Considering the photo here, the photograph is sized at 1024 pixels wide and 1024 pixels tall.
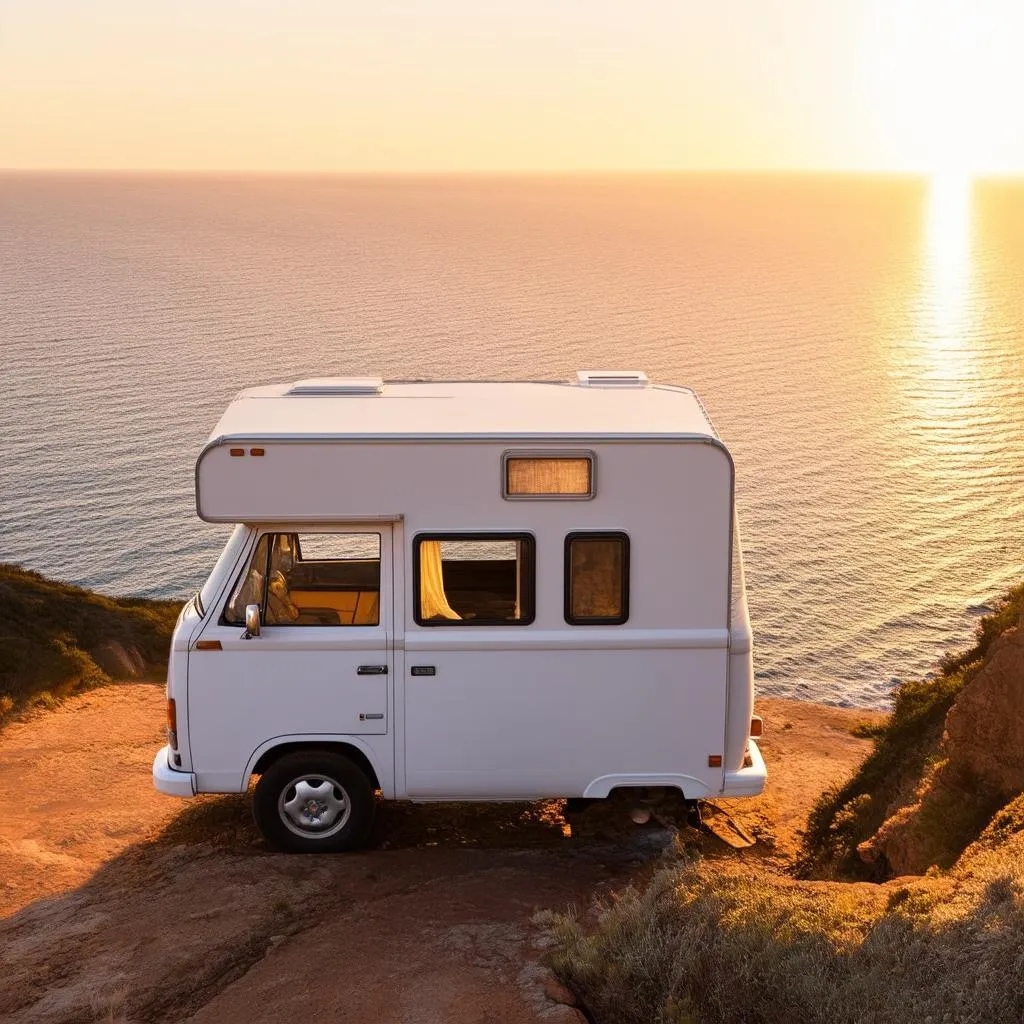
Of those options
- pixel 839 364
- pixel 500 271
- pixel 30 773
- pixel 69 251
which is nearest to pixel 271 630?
pixel 30 773

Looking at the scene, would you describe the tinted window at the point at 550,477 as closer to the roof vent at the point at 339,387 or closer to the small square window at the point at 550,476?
the small square window at the point at 550,476

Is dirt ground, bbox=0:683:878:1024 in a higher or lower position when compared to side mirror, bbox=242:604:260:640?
lower

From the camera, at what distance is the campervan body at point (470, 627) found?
9.30 metres

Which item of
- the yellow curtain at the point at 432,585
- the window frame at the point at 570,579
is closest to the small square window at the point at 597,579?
the window frame at the point at 570,579

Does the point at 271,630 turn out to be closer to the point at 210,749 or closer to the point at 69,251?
the point at 210,749

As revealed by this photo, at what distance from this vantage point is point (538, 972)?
298 inches

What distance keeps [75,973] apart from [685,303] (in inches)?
3824

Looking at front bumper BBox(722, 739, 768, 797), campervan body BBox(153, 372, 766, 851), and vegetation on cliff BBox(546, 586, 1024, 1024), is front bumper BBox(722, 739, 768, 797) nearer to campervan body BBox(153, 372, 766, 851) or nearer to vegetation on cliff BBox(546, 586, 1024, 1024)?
campervan body BBox(153, 372, 766, 851)

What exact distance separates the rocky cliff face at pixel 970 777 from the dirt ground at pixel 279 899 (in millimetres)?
1467

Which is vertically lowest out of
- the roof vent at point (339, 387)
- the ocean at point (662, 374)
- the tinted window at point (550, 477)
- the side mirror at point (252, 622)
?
the ocean at point (662, 374)

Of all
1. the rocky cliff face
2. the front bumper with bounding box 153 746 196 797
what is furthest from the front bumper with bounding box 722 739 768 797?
the front bumper with bounding box 153 746 196 797

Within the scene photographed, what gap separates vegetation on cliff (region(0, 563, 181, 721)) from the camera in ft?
53.4

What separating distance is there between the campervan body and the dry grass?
1761mm

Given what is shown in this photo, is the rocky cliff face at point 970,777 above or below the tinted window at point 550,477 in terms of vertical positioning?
below
